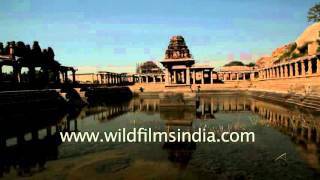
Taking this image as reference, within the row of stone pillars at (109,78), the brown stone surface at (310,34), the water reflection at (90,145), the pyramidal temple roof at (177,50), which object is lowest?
the water reflection at (90,145)

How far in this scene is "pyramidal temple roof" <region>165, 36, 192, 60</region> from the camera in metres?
44.8

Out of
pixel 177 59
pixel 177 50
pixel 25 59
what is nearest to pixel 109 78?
pixel 177 50

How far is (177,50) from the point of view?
1857 inches

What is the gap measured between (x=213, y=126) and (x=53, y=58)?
34960 millimetres

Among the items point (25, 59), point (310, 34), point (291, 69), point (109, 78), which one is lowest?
point (291, 69)

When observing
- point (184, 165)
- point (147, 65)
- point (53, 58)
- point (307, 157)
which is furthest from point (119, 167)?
point (147, 65)

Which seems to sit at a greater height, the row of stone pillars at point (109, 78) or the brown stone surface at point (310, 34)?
the brown stone surface at point (310, 34)

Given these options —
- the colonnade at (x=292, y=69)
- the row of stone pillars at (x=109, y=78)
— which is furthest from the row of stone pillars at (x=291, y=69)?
the row of stone pillars at (x=109, y=78)

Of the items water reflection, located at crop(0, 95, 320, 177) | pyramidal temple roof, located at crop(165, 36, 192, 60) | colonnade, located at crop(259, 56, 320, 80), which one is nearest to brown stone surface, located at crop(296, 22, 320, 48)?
colonnade, located at crop(259, 56, 320, 80)

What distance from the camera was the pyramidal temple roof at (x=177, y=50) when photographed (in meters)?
44.8

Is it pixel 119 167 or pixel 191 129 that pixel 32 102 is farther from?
pixel 119 167

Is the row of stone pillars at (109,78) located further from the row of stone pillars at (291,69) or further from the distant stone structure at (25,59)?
the row of stone pillars at (291,69)

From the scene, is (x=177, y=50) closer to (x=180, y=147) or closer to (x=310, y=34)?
(x=180, y=147)

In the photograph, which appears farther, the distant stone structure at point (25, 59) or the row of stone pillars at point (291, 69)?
the row of stone pillars at point (291, 69)
